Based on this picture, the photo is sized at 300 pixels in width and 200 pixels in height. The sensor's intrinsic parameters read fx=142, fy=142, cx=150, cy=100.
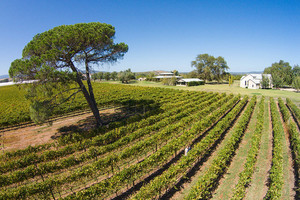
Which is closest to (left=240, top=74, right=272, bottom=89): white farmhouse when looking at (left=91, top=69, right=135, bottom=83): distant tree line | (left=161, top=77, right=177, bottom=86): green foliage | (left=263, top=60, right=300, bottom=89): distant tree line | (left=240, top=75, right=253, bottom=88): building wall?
(left=240, top=75, right=253, bottom=88): building wall

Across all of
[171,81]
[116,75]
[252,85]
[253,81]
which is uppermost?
[116,75]

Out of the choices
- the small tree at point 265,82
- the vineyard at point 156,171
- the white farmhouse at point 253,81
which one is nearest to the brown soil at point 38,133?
the vineyard at point 156,171

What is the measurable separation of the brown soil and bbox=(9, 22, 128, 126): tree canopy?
3657 mm

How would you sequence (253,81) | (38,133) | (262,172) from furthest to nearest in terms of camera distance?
(253,81) → (38,133) → (262,172)

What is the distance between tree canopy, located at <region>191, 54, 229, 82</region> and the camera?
2817 inches

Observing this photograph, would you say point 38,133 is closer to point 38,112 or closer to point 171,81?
point 38,112

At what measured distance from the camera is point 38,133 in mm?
17594

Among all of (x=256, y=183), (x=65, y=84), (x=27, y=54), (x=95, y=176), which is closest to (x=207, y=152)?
(x=256, y=183)

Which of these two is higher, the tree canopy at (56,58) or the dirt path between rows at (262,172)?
the tree canopy at (56,58)

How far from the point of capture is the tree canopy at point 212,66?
71562mm

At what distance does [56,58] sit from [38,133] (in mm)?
10089

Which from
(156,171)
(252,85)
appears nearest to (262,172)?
(156,171)

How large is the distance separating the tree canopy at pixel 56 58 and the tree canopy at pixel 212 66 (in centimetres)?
6502

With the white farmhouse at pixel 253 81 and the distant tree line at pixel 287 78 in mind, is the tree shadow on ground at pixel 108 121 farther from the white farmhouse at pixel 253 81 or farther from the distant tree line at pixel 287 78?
the distant tree line at pixel 287 78
